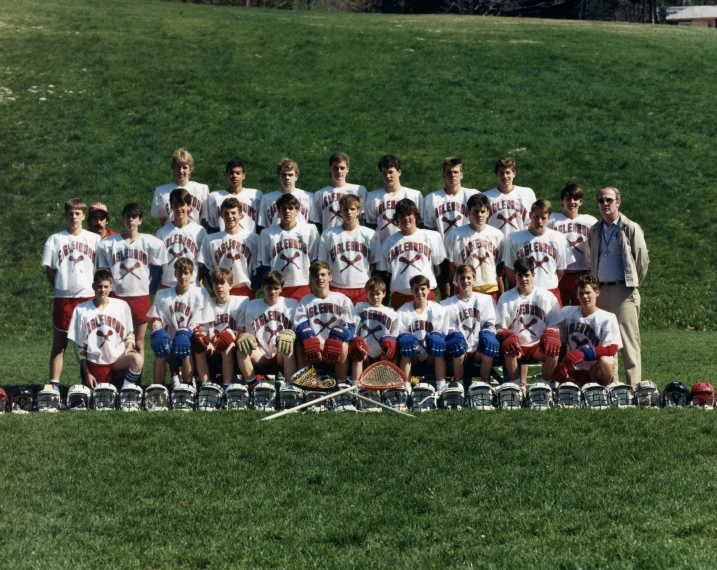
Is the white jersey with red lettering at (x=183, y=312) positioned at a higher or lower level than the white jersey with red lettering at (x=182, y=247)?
lower

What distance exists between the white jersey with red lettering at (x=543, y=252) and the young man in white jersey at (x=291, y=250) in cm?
201

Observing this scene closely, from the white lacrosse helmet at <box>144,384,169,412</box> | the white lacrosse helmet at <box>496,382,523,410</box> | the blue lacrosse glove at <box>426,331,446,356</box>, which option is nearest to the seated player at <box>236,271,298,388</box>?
the white lacrosse helmet at <box>144,384,169,412</box>

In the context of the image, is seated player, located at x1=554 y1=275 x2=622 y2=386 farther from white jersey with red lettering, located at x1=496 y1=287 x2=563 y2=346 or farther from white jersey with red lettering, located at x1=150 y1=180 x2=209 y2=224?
white jersey with red lettering, located at x1=150 y1=180 x2=209 y2=224

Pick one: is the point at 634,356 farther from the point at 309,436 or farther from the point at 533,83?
the point at 533,83

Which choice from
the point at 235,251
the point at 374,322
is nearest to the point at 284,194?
the point at 235,251

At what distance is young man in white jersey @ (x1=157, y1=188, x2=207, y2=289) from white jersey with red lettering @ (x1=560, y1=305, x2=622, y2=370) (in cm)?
375

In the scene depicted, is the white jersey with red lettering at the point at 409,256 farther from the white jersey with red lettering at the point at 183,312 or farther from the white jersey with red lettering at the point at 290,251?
the white jersey with red lettering at the point at 183,312

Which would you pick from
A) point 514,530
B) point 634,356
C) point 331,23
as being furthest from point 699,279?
point 331,23

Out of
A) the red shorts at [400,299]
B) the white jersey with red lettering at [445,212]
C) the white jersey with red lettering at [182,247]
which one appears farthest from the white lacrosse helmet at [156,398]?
the white jersey with red lettering at [445,212]

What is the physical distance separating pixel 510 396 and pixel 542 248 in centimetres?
187

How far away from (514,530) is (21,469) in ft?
11.7

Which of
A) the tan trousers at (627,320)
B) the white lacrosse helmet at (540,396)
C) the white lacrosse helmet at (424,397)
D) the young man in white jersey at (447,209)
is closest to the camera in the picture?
→ the white lacrosse helmet at (540,396)

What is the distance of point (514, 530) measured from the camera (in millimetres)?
6055

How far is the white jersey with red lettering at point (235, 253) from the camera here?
10227mm
